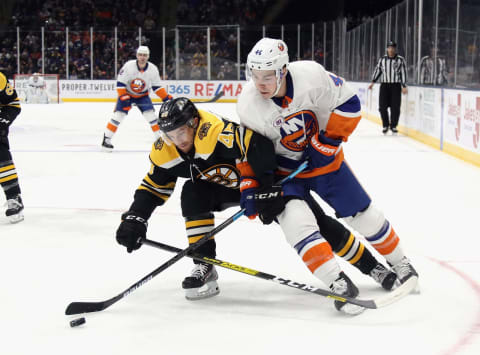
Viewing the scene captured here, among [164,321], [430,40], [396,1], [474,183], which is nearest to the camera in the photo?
[164,321]

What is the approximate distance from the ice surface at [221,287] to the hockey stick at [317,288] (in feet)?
0.12

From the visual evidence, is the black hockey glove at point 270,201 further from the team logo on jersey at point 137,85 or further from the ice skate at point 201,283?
the team logo on jersey at point 137,85

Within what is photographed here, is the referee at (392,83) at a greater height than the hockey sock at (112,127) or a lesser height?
greater

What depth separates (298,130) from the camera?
7.92 feet

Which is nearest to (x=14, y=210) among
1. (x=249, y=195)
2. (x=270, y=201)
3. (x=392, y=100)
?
(x=249, y=195)

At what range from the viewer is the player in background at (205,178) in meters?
2.29

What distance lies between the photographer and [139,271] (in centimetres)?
288

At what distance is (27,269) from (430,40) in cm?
715

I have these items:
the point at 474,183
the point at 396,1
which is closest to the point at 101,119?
the point at 474,183

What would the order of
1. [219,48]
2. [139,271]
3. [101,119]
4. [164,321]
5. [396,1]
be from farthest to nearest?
[396,1] → [219,48] → [101,119] → [139,271] → [164,321]

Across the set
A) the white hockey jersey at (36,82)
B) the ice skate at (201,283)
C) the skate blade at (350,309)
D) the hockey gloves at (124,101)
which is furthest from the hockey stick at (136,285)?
the white hockey jersey at (36,82)

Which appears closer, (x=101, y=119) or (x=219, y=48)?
(x=101, y=119)

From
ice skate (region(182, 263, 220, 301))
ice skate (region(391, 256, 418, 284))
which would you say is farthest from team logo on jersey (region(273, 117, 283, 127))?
ice skate (region(391, 256, 418, 284))

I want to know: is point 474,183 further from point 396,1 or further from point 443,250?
point 396,1
